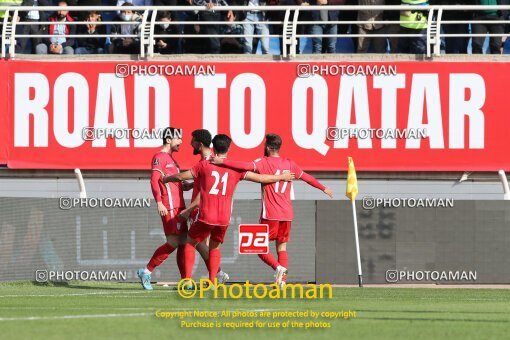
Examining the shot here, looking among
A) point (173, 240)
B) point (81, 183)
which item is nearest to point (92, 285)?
point (173, 240)

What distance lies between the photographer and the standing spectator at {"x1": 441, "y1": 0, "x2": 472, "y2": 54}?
23.7 meters

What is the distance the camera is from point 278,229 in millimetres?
17047

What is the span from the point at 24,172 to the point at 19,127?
2.74 feet

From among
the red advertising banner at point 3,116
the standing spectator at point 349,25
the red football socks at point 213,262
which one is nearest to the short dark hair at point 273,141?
the red football socks at point 213,262

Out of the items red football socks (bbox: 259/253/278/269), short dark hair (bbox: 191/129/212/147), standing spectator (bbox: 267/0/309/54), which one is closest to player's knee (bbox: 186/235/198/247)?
red football socks (bbox: 259/253/278/269)

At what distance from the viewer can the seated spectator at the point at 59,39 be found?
24047 mm

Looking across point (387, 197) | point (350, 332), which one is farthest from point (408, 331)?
point (387, 197)

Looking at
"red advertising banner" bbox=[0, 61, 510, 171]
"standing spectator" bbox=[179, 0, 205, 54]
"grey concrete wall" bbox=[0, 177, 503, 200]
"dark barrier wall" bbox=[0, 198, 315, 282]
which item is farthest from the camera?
"standing spectator" bbox=[179, 0, 205, 54]

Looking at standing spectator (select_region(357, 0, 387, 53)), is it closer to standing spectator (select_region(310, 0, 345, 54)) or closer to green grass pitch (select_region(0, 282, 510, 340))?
standing spectator (select_region(310, 0, 345, 54))

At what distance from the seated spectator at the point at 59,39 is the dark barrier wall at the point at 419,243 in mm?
6367

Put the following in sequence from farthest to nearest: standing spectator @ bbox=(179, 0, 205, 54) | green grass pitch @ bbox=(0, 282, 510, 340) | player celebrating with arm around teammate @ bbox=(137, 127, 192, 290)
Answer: standing spectator @ bbox=(179, 0, 205, 54) → player celebrating with arm around teammate @ bbox=(137, 127, 192, 290) → green grass pitch @ bbox=(0, 282, 510, 340)

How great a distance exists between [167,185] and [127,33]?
25.6 feet

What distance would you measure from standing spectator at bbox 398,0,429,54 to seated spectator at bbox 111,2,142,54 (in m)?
4.94

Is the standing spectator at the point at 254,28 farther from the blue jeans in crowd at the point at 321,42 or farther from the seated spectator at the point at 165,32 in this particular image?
the seated spectator at the point at 165,32
